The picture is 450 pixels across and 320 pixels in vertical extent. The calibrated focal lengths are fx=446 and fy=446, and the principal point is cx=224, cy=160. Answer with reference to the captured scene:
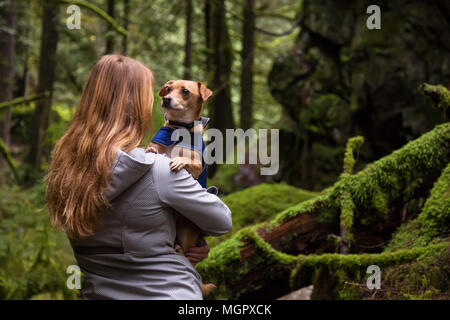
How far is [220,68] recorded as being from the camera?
12805mm

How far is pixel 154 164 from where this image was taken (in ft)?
7.60

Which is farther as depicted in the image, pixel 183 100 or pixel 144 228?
pixel 183 100

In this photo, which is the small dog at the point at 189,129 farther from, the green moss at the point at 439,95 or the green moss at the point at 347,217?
the green moss at the point at 439,95

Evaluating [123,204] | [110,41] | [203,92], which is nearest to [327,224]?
[203,92]

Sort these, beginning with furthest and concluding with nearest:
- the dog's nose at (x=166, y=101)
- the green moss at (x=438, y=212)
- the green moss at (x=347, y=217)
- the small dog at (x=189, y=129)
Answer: the green moss at (x=347, y=217) → the green moss at (x=438, y=212) → the dog's nose at (x=166, y=101) → the small dog at (x=189, y=129)

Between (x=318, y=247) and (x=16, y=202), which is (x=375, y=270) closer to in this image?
(x=318, y=247)

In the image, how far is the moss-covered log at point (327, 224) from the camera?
4.37m

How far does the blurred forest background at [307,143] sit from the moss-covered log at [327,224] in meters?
0.01

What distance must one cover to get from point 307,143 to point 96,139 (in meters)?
8.01

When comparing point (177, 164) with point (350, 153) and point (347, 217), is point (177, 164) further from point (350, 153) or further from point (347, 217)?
point (350, 153)

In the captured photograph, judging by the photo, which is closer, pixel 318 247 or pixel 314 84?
pixel 318 247

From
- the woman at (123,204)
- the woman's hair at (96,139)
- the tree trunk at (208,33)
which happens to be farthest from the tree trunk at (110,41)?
the woman at (123,204)
